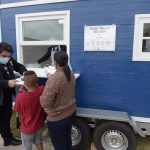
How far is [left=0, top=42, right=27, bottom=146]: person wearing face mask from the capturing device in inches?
127

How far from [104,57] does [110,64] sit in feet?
0.53

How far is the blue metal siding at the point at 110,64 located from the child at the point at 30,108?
Answer: 1.27 m

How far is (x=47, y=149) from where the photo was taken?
143 inches

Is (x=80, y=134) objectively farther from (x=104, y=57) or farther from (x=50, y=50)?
(x=50, y=50)

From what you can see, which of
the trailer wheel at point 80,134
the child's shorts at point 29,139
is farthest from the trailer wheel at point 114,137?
the child's shorts at point 29,139

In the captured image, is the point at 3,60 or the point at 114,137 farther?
the point at 114,137

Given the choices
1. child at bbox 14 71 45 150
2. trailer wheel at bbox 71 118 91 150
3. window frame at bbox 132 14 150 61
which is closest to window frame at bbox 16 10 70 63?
window frame at bbox 132 14 150 61

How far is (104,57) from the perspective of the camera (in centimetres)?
378

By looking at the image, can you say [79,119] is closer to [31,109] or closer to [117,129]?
[117,129]

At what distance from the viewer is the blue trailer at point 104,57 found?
3480mm

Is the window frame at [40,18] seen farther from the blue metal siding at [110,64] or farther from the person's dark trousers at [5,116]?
the person's dark trousers at [5,116]

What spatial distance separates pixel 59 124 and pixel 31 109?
0.45m

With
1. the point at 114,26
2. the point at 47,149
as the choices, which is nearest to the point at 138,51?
the point at 114,26

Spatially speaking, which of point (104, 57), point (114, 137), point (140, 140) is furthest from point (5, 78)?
point (140, 140)
